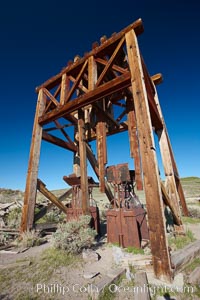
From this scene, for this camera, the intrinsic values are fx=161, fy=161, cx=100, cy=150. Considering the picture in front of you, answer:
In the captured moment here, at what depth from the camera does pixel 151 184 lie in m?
2.87

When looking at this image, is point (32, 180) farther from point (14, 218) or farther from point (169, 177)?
point (169, 177)

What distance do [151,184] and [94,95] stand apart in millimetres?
2792

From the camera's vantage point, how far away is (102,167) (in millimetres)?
4703

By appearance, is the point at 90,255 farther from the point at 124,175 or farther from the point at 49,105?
the point at 49,105

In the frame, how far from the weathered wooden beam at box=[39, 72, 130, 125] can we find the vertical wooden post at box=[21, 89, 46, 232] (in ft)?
1.46

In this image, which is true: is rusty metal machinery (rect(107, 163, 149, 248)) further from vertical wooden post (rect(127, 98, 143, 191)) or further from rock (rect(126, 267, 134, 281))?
rock (rect(126, 267, 134, 281))

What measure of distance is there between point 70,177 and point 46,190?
0.89 m

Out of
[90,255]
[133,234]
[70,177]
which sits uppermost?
[70,177]

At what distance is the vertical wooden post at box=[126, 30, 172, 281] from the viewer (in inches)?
101

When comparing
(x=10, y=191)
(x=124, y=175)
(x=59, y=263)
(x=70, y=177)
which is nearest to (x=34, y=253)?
(x=59, y=263)

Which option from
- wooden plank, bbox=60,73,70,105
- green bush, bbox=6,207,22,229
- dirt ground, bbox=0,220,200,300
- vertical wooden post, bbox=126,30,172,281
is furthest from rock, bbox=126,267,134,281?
green bush, bbox=6,207,22,229

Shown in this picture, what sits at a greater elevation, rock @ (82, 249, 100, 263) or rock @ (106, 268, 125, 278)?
rock @ (82, 249, 100, 263)

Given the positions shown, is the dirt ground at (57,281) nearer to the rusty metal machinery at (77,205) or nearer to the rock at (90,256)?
the rock at (90,256)

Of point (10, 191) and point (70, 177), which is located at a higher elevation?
point (10, 191)
